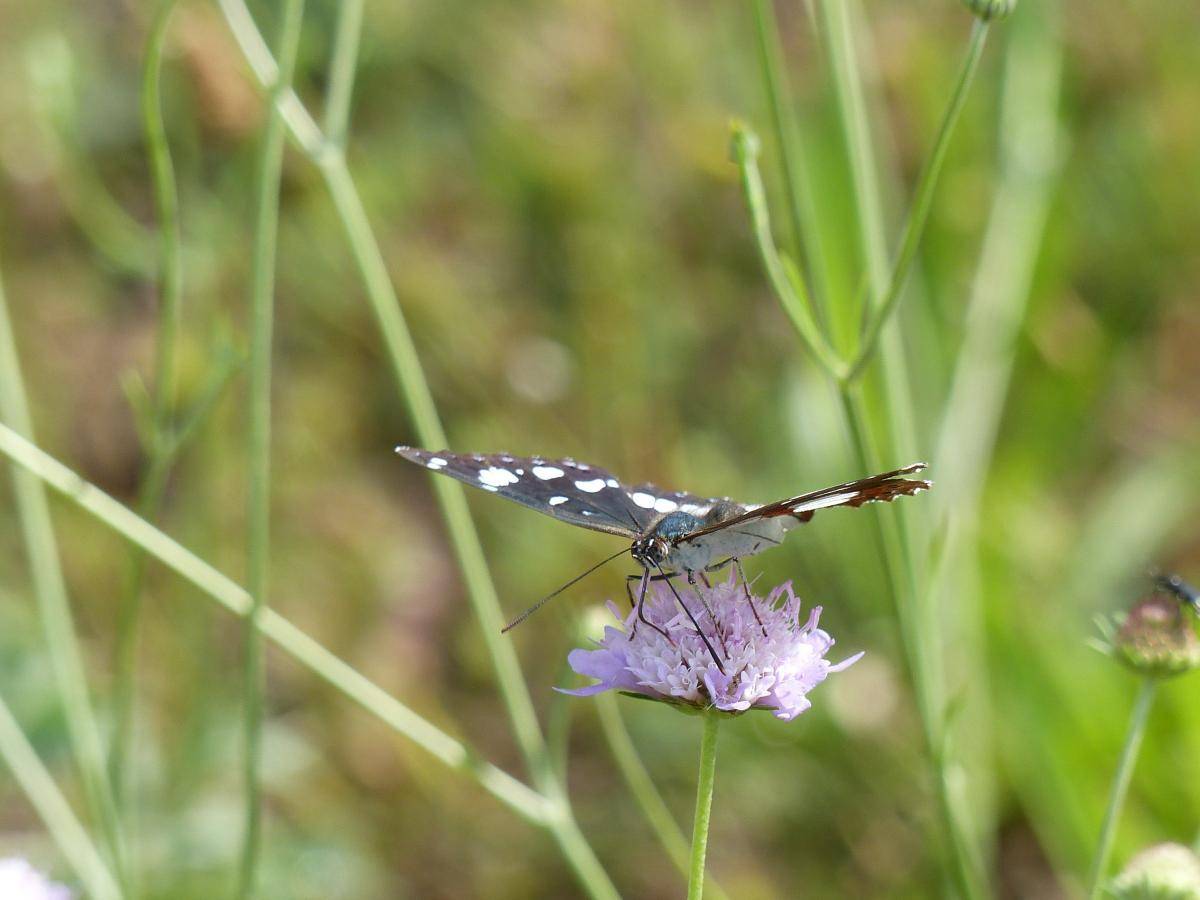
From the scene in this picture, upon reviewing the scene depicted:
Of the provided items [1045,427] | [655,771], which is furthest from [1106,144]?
[655,771]

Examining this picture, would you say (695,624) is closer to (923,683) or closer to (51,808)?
(923,683)

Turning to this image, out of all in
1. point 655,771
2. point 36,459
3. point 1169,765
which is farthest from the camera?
point 655,771

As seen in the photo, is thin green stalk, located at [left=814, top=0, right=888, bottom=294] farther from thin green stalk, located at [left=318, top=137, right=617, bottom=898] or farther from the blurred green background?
the blurred green background

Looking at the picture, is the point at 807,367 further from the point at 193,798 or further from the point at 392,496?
the point at 193,798

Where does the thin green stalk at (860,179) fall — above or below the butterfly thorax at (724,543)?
above

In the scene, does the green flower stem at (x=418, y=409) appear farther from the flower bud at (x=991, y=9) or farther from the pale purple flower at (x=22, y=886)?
the flower bud at (x=991, y=9)

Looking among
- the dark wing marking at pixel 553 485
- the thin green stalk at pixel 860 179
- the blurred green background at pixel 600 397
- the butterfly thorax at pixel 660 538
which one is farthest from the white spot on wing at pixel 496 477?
the blurred green background at pixel 600 397
